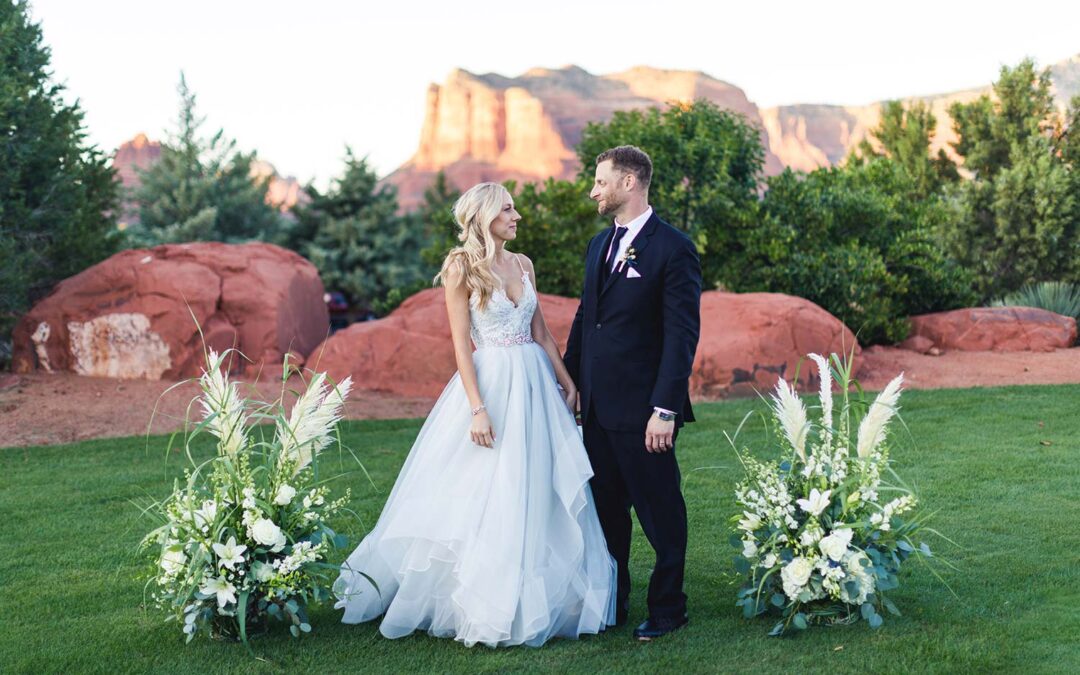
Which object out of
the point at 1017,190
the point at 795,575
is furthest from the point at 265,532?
the point at 1017,190

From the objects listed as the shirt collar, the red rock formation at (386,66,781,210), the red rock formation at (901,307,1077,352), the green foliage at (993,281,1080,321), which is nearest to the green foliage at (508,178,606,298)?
the red rock formation at (901,307,1077,352)

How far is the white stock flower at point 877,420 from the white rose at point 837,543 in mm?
389

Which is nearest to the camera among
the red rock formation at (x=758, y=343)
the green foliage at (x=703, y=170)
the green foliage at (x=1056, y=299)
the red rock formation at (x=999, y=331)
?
the red rock formation at (x=758, y=343)

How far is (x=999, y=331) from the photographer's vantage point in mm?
13656

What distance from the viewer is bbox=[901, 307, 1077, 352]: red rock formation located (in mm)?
13539

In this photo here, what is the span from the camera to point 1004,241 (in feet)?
65.1

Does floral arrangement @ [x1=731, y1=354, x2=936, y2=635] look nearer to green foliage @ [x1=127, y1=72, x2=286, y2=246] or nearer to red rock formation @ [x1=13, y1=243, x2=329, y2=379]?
red rock formation @ [x1=13, y1=243, x2=329, y2=379]

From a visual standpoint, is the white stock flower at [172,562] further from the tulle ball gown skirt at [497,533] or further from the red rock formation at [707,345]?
the red rock formation at [707,345]

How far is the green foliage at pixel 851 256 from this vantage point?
14.1 metres

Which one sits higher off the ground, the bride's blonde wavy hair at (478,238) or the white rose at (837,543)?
Answer: the bride's blonde wavy hair at (478,238)

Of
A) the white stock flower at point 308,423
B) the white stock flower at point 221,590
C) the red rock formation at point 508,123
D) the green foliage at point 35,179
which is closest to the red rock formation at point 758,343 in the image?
the white stock flower at point 308,423

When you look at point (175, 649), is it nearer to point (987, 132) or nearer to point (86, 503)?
point (86, 503)

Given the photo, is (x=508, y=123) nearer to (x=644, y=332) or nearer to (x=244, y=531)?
(x=644, y=332)

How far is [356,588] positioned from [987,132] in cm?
2118
